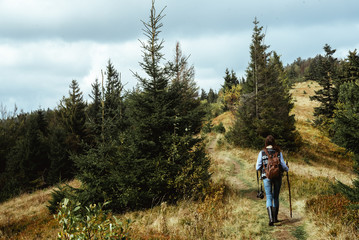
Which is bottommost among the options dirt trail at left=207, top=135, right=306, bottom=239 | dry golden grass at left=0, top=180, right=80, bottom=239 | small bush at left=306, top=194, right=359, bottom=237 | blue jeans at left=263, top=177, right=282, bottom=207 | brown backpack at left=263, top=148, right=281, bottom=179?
dry golden grass at left=0, top=180, right=80, bottom=239

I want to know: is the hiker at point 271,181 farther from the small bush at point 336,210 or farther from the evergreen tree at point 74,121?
the evergreen tree at point 74,121

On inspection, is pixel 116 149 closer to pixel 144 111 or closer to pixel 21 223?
pixel 144 111

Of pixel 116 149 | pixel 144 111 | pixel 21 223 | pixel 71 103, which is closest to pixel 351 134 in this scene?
pixel 144 111

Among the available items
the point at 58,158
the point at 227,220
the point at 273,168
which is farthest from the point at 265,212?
the point at 58,158

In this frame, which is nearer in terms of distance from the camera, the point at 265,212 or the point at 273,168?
the point at 273,168

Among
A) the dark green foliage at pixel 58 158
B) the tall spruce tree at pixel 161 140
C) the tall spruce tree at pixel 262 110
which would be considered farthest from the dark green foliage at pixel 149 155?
the dark green foliage at pixel 58 158

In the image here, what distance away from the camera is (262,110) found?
20.8 meters

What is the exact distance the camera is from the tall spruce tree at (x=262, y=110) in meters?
20.2

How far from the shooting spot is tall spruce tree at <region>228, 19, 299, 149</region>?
66.4 ft

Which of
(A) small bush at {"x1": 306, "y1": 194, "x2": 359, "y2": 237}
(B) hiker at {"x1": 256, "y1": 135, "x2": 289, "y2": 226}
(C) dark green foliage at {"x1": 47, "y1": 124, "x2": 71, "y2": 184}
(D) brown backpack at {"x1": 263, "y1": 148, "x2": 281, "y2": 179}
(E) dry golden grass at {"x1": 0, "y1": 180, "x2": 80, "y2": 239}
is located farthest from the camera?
(C) dark green foliage at {"x1": 47, "y1": 124, "x2": 71, "y2": 184}

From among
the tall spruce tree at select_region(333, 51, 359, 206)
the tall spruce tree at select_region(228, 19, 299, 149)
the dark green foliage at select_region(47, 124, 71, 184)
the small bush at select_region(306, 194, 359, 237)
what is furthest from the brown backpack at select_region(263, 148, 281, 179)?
the dark green foliage at select_region(47, 124, 71, 184)

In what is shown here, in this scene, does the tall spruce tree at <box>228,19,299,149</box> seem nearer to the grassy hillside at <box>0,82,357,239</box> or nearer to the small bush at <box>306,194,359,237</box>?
the grassy hillside at <box>0,82,357,239</box>

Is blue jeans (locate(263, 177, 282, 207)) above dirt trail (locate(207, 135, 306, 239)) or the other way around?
above

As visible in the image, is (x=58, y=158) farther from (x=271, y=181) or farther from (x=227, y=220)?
(x=271, y=181)
